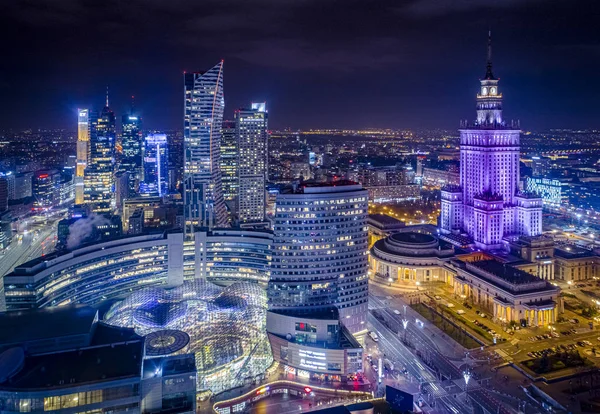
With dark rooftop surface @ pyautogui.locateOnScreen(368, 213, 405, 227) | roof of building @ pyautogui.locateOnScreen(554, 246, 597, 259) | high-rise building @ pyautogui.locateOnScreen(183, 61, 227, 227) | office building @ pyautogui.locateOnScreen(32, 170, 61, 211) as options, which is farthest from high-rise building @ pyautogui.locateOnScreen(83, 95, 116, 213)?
roof of building @ pyautogui.locateOnScreen(554, 246, 597, 259)

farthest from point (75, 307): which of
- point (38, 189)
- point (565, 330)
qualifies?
point (38, 189)

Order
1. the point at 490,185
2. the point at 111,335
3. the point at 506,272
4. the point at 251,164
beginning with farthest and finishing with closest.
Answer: the point at 251,164
the point at 490,185
the point at 506,272
the point at 111,335

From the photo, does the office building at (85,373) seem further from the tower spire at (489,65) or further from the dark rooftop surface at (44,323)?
the tower spire at (489,65)

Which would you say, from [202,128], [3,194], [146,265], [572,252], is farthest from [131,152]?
[572,252]

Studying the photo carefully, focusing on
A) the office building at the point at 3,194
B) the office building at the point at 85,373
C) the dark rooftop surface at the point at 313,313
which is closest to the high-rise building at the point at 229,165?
the office building at the point at 3,194

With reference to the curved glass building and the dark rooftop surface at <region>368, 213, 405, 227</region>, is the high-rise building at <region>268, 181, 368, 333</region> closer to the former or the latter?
the curved glass building

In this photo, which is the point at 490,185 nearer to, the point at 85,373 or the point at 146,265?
the point at 146,265
